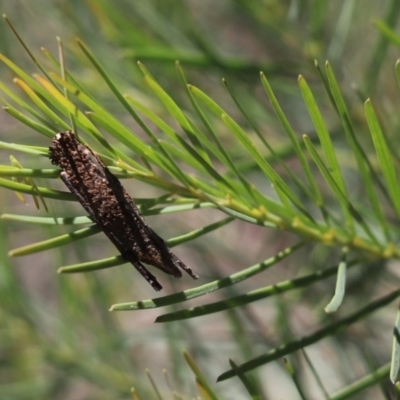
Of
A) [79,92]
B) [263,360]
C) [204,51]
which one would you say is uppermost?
[204,51]

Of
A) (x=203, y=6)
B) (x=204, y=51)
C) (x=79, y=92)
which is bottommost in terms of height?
(x=79, y=92)

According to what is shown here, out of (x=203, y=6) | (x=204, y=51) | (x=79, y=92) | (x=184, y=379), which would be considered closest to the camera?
(x=79, y=92)

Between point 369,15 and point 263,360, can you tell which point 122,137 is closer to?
point 263,360

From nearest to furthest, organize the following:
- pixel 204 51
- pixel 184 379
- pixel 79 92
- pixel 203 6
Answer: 1. pixel 79 92
2. pixel 204 51
3. pixel 184 379
4. pixel 203 6

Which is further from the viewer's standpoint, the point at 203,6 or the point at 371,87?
the point at 203,6

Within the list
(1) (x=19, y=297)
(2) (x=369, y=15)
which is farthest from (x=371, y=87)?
(1) (x=19, y=297)

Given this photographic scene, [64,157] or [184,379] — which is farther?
[184,379]

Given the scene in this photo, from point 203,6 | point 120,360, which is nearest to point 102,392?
point 120,360

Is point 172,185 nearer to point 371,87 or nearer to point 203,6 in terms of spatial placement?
point 371,87

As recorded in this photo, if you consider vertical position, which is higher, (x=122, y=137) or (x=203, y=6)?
(x=203, y=6)
